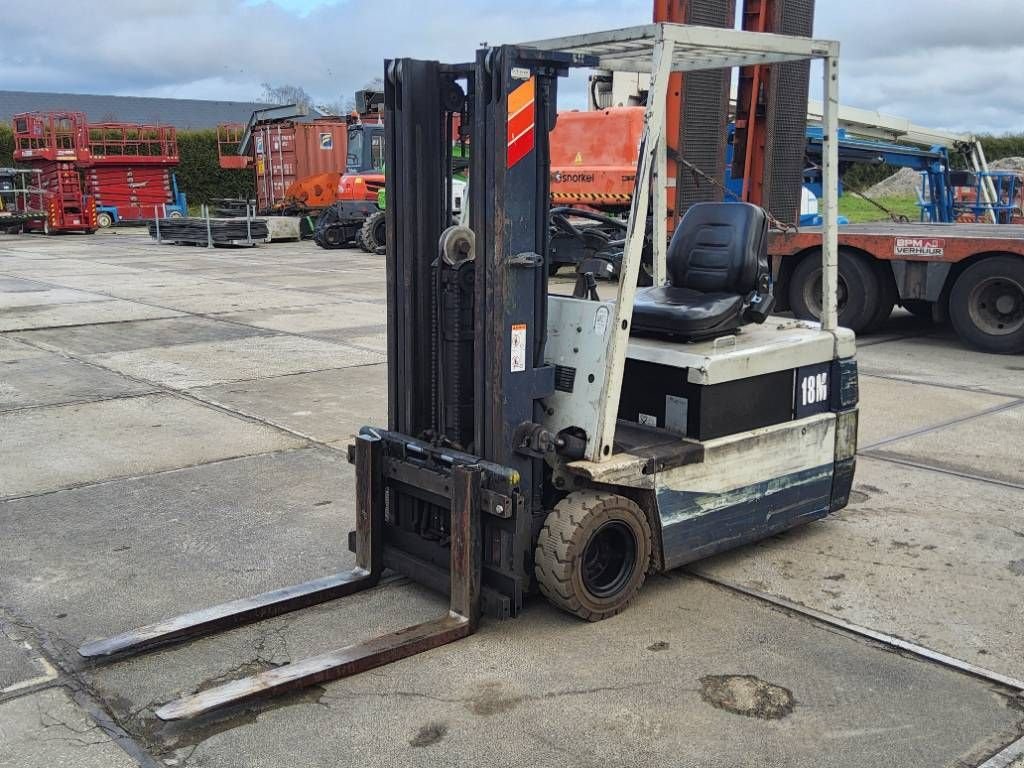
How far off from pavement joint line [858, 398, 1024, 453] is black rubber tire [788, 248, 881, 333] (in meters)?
2.87

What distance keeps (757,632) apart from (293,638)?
1.76m

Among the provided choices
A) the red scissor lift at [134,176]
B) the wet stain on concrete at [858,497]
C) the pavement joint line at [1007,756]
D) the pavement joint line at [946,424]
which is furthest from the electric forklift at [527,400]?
the red scissor lift at [134,176]

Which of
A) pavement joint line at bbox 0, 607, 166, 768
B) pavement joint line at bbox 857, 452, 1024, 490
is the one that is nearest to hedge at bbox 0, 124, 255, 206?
pavement joint line at bbox 857, 452, 1024, 490

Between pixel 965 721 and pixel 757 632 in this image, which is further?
pixel 757 632

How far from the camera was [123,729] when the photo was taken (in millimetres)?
3326

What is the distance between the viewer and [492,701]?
349 cm

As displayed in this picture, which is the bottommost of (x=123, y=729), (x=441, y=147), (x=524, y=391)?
→ (x=123, y=729)

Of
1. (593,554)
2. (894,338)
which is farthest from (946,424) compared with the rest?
(593,554)

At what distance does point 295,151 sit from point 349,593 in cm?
2600

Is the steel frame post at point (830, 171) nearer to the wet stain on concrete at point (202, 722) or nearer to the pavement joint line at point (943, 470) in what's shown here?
the pavement joint line at point (943, 470)

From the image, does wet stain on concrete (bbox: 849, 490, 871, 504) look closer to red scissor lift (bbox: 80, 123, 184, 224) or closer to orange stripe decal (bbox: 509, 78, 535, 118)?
orange stripe decal (bbox: 509, 78, 535, 118)

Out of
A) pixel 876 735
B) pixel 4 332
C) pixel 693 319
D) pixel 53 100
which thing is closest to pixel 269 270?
pixel 4 332

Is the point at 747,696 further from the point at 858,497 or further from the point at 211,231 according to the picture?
the point at 211,231

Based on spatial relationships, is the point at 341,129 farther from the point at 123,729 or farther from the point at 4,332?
the point at 123,729
